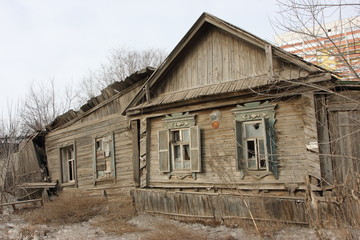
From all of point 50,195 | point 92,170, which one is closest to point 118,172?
point 92,170

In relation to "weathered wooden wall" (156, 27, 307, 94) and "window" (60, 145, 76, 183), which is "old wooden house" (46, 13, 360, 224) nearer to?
"weathered wooden wall" (156, 27, 307, 94)

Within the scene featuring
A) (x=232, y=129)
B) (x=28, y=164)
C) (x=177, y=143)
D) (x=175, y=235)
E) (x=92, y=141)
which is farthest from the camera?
(x=28, y=164)

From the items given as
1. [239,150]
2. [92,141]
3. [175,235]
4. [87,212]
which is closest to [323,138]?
[239,150]

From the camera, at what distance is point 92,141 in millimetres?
13602

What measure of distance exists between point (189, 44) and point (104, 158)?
558 centimetres

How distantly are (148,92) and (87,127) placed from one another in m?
4.33

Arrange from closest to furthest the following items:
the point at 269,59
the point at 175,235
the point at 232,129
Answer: the point at 175,235 < the point at 269,59 < the point at 232,129

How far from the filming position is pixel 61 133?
1566 centimetres

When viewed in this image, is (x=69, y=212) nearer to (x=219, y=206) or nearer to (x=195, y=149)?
(x=195, y=149)

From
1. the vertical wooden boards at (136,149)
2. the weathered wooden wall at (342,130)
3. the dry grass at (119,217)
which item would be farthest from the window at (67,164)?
the weathered wooden wall at (342,130)

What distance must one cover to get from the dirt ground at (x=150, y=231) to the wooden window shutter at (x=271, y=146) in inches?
55.0

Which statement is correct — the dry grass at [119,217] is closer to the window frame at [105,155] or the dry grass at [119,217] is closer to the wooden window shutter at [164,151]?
the window frame at [105,155]

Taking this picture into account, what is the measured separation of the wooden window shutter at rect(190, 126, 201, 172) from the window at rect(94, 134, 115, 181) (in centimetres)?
406

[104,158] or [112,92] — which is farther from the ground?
[112,92]
